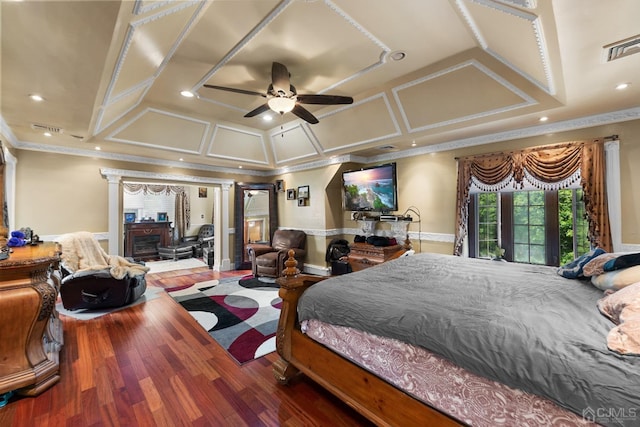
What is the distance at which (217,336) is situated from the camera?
2932mm

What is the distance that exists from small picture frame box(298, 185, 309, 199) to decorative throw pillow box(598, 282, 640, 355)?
16.3 ft

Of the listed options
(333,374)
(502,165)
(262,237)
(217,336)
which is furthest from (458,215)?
(262,237)

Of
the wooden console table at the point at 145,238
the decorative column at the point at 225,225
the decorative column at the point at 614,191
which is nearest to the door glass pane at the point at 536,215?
the decorative column at the point at 614,191

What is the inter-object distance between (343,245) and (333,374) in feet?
12.2

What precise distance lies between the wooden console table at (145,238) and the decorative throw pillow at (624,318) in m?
9.08

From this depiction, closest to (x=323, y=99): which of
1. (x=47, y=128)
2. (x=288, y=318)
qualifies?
(x=288, y=318)

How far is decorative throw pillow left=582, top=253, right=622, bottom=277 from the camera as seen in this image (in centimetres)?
194

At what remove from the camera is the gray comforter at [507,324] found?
0.97 meters

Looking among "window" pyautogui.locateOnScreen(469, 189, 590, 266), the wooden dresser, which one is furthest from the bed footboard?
"window" pyautogui.locateOnScreen(469, 189, 590, 266)

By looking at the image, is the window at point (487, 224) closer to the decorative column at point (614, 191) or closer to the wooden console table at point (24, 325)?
the decorative column at point (614, 191)

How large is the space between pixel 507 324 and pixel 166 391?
2.41 meters

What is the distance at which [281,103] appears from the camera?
9.11ft

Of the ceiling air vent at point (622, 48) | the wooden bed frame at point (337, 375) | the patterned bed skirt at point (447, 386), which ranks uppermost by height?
the ceiling air vent at point (622, 48)

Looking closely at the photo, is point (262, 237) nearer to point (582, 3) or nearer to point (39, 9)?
point (39, 9)
